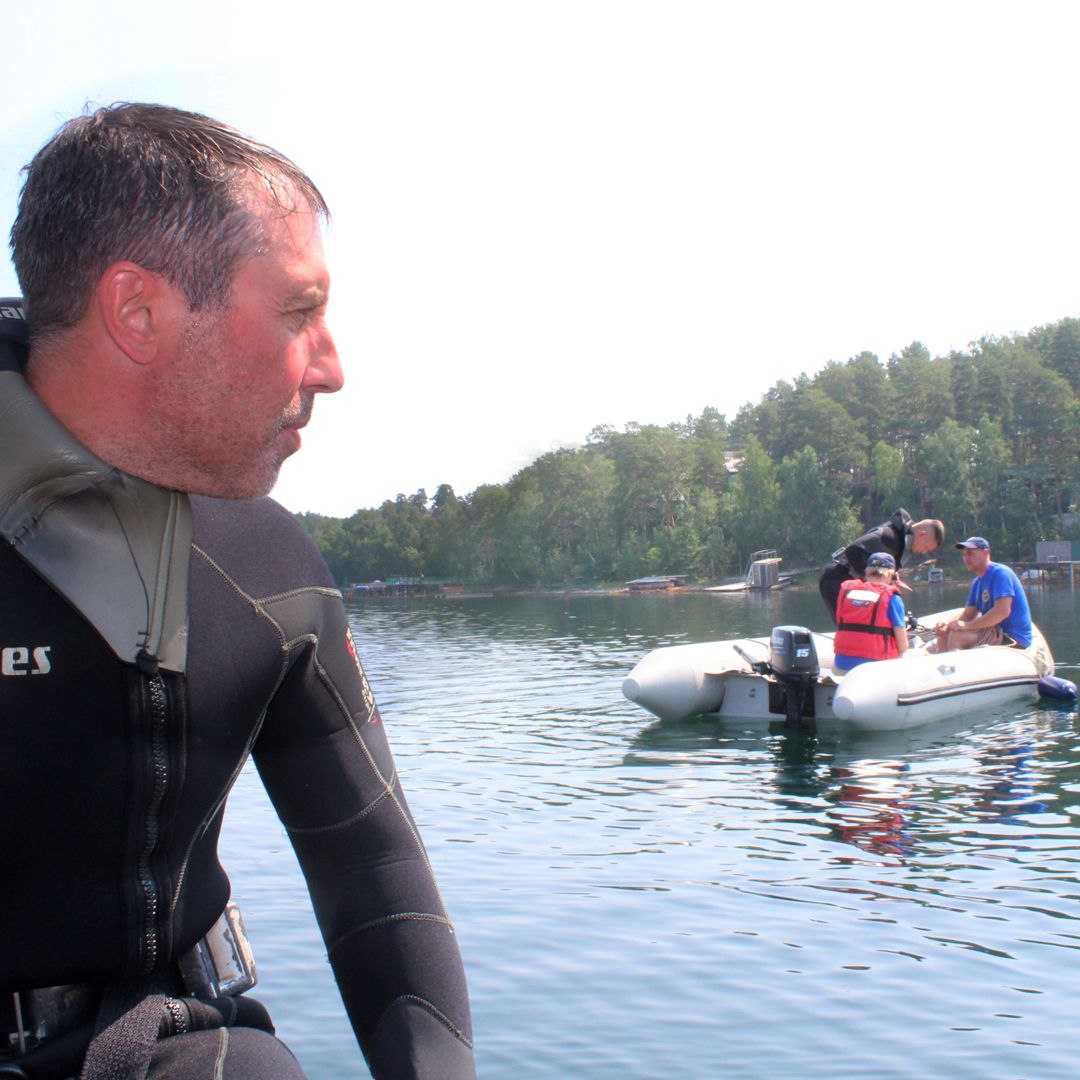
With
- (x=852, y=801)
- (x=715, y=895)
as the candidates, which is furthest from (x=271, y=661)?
(x=852, y=801)

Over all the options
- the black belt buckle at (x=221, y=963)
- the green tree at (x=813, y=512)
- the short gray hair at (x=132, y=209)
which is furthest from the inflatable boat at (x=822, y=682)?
the green tree at (x=813, y=512)

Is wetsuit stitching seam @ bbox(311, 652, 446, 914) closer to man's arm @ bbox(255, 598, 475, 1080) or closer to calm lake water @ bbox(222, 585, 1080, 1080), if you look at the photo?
man's arm @ bbox(255, 598, 475, 1080)

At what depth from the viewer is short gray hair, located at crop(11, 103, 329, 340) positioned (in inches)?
51.3

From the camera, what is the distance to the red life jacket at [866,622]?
42.1 feet

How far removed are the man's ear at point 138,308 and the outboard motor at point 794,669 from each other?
11844 mm

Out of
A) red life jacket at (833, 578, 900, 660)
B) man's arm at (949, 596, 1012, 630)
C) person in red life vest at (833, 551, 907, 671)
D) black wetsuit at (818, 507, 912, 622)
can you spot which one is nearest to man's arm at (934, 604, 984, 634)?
man's arm at (949, 596, 1012, 630)

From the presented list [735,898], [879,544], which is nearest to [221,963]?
[735,898]

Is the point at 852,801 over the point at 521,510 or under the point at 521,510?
under

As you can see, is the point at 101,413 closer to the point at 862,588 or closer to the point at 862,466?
the point at 862,588

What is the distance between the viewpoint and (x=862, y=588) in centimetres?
1280

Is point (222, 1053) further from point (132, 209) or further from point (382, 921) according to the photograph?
point (132, 209)

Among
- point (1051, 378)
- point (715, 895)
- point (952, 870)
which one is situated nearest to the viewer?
point (715, 895)

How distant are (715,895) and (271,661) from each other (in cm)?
619

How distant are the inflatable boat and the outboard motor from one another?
0.4 inches
